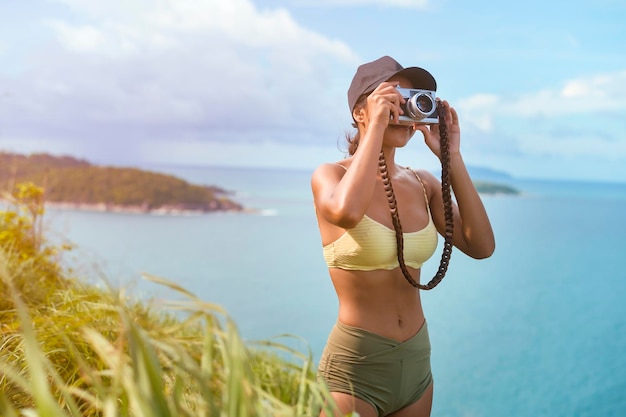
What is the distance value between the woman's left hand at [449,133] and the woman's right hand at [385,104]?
0.18m

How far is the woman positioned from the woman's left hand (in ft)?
0.06

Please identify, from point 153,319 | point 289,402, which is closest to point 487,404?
point 289,402

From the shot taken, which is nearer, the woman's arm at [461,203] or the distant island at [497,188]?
the woman's arm at [461,203]

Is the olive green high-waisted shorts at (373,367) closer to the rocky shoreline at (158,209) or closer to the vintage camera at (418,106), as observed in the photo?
the vintage camera at (418,106)

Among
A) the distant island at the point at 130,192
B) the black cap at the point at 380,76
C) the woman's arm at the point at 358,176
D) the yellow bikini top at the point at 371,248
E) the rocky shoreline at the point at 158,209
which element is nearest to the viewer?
the woman's arm at the point at 358,176

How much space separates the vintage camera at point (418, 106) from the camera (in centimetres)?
203

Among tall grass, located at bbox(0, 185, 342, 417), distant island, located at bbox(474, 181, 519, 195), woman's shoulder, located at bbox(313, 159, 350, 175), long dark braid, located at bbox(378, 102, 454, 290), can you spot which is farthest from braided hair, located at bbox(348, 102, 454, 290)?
distant island, located at bbox(474, 181, 519, 195)

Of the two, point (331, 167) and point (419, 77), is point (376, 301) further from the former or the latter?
point (419, 77)

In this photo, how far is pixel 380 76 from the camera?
208cm

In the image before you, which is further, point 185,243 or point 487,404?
point 185,243

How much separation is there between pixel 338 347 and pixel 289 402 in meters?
2.22

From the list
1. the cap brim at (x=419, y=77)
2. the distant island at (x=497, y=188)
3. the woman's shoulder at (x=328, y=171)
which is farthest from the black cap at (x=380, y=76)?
the distant island at (x=497, y=188)

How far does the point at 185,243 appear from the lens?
33.4 feet

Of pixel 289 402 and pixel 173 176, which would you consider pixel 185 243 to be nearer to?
pixel 173 176
